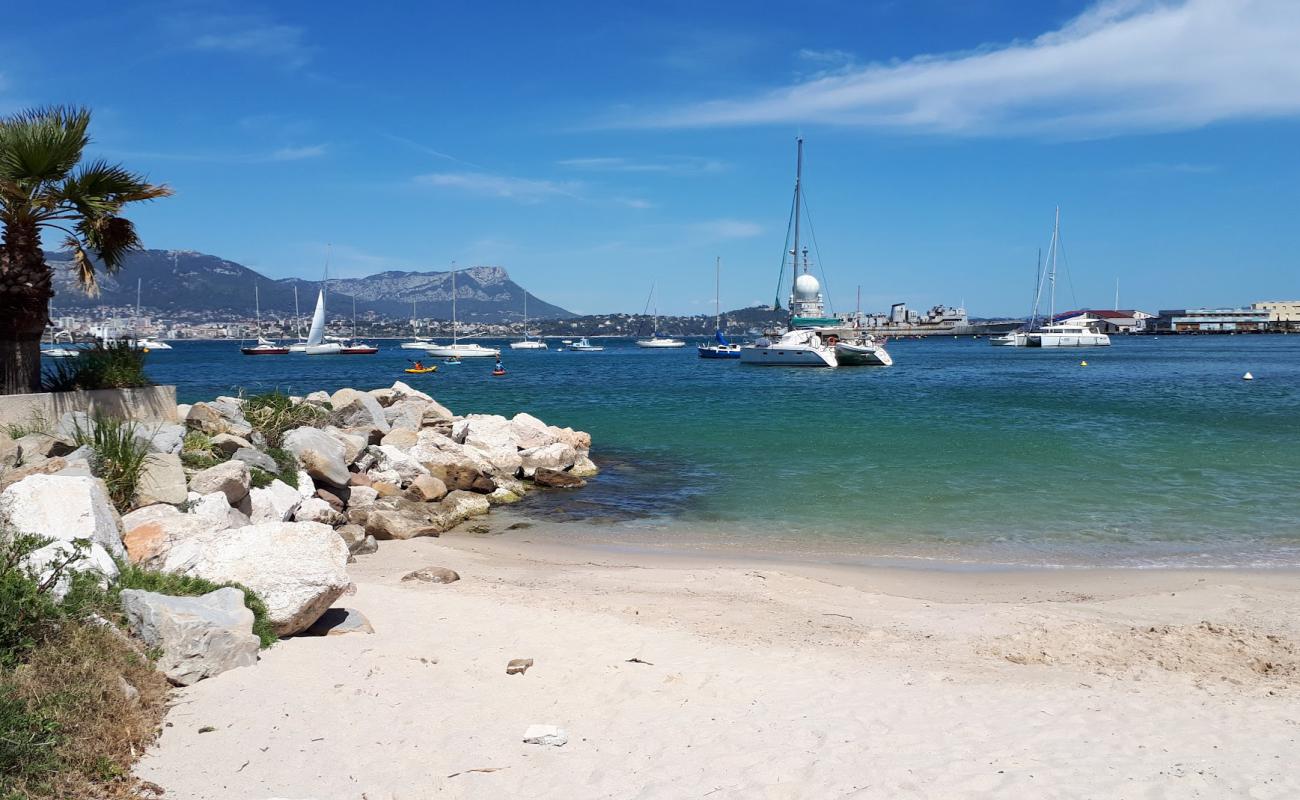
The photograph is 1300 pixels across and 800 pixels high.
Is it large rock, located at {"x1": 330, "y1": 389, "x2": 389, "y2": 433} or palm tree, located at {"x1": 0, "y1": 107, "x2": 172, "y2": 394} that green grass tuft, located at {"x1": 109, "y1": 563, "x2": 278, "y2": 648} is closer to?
palm tree, located at {"x1": 0, "y1": 107, "x2": 172, "y2": 394}

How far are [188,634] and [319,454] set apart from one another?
7.57 m

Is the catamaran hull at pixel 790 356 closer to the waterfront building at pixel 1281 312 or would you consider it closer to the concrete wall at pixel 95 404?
the concrete wall at pixel 95 404

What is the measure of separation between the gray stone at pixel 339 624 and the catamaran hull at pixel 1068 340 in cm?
11892

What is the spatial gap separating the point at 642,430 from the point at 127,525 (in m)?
19.2

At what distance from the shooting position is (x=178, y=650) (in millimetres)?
5836

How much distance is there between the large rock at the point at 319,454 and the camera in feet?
42.6

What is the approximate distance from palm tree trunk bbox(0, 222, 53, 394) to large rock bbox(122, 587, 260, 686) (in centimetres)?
792

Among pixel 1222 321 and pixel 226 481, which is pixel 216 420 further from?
pixel 1222 321

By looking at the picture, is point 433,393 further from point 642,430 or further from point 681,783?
point 681,783

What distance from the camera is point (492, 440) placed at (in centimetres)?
1895

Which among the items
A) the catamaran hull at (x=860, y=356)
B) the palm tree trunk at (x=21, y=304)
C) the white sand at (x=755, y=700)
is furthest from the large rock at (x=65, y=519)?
the catamaran hull at (x=860, y=356)

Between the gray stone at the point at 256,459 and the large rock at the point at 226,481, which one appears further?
the gray stone at the point at 256,459

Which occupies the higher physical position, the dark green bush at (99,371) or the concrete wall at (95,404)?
the dark green bush at (99,371)

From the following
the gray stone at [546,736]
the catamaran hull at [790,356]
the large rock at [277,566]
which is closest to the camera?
the gray stone at [546,736]
